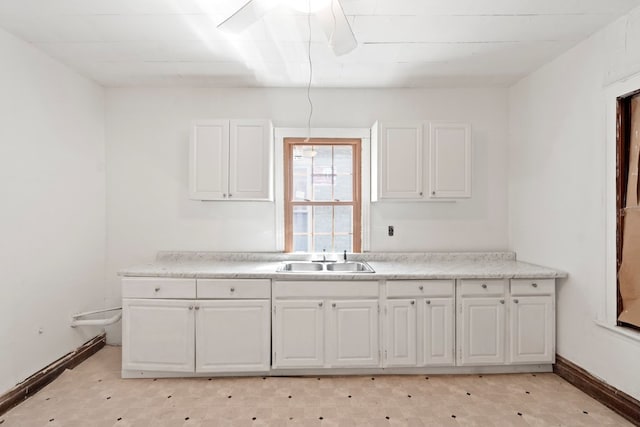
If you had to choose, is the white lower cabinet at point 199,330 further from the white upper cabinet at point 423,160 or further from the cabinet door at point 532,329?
the cabinet door at point 532,329

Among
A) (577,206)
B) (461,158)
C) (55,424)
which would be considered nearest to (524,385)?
(577,206)

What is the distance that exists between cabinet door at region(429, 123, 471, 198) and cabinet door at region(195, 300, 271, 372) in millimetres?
1828

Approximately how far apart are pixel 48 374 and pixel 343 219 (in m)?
2.75

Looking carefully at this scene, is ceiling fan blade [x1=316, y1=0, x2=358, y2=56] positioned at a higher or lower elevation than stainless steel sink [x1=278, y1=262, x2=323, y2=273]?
higher

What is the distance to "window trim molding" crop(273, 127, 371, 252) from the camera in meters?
3.29

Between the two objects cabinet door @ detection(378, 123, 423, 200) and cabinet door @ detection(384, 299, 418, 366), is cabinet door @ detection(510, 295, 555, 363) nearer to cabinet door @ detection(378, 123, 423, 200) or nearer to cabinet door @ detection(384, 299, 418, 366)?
cabinet door @ detection(384, 299, 418, 366)

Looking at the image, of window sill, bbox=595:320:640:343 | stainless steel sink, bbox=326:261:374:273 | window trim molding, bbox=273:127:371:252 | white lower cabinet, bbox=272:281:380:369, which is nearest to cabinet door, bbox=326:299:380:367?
white lower cabinet, bbox=272:281:380:369

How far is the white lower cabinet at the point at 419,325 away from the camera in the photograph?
265cm

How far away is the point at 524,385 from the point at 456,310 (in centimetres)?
73

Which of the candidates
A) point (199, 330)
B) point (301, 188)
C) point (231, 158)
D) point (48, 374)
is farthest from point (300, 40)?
point (48, 374)

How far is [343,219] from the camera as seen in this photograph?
11.2 feet

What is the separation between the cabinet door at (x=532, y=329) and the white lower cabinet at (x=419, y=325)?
0.50m

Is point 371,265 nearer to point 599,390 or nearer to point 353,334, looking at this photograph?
point 353,334

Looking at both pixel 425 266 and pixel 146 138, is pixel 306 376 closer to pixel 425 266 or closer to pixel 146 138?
pixel 425 266
